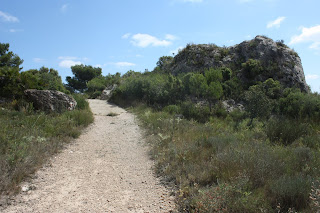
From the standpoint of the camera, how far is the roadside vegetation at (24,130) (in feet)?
14.9

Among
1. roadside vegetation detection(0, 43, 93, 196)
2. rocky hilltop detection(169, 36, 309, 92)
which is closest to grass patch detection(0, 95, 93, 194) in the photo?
roadside vegetation detection(0, 43, 93, 196)

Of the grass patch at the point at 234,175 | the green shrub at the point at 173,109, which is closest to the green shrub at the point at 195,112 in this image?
the green shrub at the point at 173,109

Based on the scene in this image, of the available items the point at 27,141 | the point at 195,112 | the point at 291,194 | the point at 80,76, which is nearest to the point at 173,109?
the point at 195,112

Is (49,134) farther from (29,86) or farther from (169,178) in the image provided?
(29,86)

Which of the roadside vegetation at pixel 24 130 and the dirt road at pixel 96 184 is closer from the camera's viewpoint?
the dirt road at pixel 96 184

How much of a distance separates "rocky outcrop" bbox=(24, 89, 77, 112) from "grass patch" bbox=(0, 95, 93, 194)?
2.42ft

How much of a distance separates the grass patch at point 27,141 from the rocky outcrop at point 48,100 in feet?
2.42

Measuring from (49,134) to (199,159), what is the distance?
16.1 ft

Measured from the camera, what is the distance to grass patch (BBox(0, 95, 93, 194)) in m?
4.38

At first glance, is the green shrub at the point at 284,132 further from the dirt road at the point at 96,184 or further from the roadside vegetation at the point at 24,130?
the roadside vegetation at the point at 24,130

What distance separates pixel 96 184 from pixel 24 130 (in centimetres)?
358

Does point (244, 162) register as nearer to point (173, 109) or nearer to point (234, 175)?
point (234, 175)

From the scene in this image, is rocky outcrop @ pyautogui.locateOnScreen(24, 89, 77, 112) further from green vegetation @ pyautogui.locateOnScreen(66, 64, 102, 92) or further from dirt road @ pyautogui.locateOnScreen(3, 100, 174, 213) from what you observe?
green vegetation @ pyautogui.locateOnScreen(66, 64, 102, 92)

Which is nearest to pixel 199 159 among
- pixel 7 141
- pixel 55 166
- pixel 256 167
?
pixel 256 167
